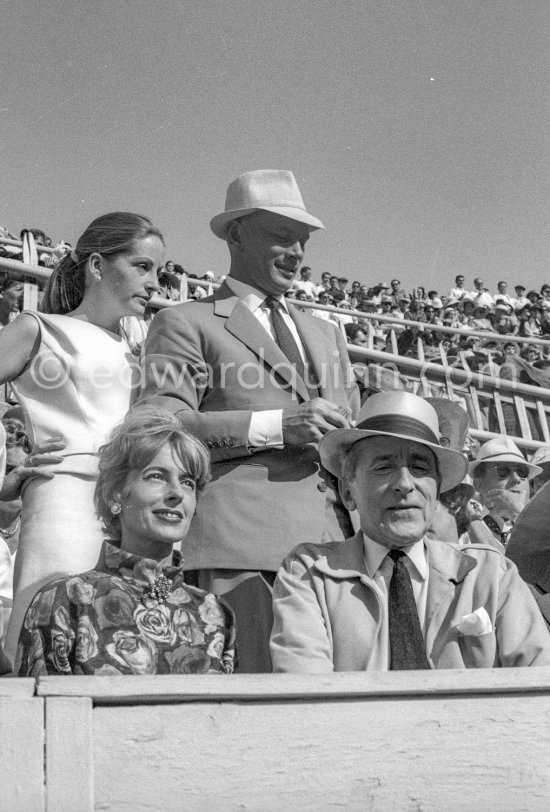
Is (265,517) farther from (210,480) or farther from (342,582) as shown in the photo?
(342,582)

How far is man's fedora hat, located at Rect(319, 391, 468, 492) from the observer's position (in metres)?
2.93

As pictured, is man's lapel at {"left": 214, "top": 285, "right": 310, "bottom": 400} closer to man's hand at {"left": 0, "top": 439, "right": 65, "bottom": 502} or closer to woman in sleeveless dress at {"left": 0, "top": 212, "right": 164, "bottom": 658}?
woman in sleeveless dress at {"left": 0, "top": 212, "right": 164, "bottom": 658}

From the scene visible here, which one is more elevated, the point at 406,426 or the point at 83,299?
the point at 83,299

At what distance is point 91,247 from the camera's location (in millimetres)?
3523

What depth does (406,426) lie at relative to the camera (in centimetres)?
294

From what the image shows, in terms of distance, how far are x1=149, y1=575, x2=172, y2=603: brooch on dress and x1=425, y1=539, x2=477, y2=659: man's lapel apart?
0.61 meters

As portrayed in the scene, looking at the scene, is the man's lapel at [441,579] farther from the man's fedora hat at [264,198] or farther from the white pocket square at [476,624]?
the man's fedora hat at [264,198]

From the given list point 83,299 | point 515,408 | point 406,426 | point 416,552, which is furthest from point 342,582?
point 515,408

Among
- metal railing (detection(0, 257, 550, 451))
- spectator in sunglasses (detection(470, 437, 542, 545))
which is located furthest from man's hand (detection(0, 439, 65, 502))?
metal railing (detection(0, 257, 550, 451))

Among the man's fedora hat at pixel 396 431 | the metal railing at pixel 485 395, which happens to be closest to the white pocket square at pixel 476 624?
the man's fedora hat at pixel 396 431

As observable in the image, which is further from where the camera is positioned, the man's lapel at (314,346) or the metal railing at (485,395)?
the metal railing at (485,395)

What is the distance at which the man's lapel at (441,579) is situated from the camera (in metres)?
2.67

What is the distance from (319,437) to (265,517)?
0.26 meters

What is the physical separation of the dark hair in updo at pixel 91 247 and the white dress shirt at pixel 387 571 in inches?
48.7
